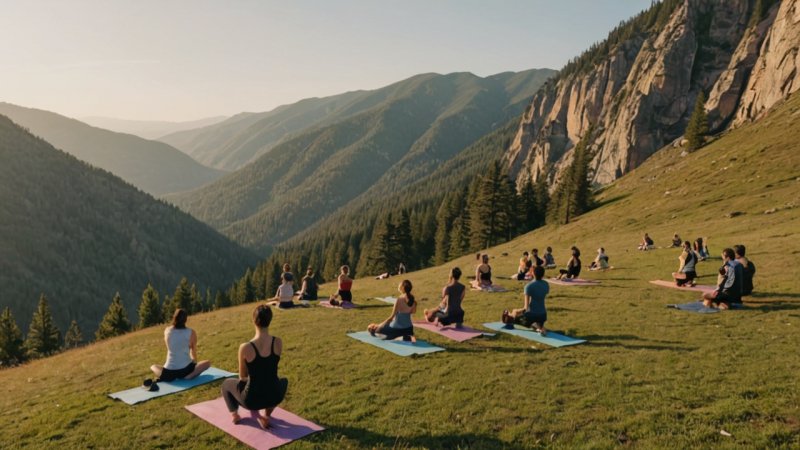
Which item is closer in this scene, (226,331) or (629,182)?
(226,331)

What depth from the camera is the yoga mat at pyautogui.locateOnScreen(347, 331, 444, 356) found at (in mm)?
16141

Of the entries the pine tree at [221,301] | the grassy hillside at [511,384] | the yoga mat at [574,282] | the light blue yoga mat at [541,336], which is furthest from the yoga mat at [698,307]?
the pine tree at [221,301]

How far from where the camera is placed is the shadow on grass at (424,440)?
368 inches

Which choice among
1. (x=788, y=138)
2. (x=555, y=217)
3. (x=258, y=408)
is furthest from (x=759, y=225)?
(x=555, y=217)

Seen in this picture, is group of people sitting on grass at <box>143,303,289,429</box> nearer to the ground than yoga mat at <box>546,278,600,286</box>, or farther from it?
nearer to the ground

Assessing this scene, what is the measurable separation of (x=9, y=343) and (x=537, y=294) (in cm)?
9430

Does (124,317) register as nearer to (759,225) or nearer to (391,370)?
(391,370)

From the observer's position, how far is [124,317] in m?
90.3

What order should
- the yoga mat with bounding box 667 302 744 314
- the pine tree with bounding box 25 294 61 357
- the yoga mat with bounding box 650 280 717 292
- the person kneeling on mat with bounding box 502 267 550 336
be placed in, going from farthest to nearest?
the pine tree with bounding box 25 294 61 357 → the yoga mat with bounding box 650 280 717 292 → the yoga mat with bounding box 667 302 744 314 → the person kneeling on mat with bounding box 502 267 550 336

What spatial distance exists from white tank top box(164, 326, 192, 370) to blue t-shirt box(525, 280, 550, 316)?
1205 centimetres

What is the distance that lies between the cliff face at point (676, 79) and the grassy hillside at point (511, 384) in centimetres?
9647

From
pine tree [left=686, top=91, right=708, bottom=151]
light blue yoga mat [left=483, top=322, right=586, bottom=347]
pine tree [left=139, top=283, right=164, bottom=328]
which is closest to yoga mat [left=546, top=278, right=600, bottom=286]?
light blue yoga mat [left=483, top=322, right=586, bottom=347]

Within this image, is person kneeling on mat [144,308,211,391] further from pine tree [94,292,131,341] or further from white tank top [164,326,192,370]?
pine tree [94,292,131,341]

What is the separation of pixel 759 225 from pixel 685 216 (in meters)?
15.1
